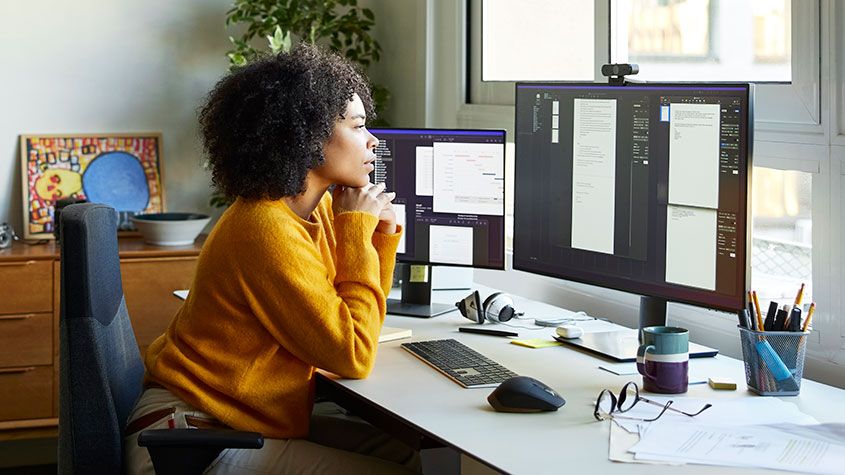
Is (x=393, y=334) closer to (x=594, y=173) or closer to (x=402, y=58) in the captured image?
(x=594, y=173)

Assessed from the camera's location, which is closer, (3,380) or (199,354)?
(199,354)

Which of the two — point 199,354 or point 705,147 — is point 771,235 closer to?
point 705,147

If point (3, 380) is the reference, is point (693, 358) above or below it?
above

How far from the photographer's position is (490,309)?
8.30 ft

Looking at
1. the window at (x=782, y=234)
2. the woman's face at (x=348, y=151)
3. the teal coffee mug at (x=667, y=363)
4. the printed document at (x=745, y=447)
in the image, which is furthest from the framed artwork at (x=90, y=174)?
the printed document at (x=745, y=447)

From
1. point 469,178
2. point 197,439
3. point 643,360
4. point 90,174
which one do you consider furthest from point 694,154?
point 90,174

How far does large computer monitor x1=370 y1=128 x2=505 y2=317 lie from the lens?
2605 millimetres

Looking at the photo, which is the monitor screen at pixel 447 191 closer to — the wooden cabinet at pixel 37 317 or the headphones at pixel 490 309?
the headphones at pixel 490 309

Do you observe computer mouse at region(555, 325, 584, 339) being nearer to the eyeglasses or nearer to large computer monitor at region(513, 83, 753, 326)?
large computer monitor at region(513, 83, 753, 326)

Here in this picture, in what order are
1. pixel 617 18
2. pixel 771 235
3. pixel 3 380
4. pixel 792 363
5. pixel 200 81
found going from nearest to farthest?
pixel 792 363 → pixel 771 235 → pixel 617 18 → pixel 3 380 → pixel 200 81

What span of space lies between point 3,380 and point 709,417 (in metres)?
2.55

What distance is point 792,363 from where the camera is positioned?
6.28ft

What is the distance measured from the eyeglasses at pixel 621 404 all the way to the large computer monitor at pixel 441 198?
0.77 metres

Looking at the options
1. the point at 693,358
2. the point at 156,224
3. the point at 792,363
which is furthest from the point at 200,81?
the point at 792,363
